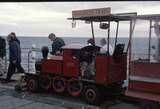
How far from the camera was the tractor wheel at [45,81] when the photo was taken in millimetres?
9316

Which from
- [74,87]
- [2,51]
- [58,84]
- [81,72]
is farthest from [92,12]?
[2,51]

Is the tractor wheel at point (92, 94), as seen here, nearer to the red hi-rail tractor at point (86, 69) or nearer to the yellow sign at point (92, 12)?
the red hi-rail tractor at point (86, 69)

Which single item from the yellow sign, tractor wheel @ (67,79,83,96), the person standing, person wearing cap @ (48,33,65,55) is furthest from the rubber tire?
the person standing

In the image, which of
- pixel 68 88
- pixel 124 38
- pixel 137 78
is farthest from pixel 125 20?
pixel 68 88

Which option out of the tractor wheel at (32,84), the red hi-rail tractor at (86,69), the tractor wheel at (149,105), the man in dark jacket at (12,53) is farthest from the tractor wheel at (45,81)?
the tractor wheel at (149,105)

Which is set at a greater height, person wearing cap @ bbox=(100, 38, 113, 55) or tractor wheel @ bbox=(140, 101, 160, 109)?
person wearing cap @ bbox=(100, 38, 113, 55)


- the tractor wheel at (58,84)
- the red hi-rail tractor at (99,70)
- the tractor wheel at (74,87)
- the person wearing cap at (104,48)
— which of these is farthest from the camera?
the tractor wheel at (58,84)

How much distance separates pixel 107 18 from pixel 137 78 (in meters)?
1.60

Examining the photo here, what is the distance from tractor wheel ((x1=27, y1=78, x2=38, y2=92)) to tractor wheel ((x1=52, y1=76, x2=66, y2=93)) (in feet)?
1.83

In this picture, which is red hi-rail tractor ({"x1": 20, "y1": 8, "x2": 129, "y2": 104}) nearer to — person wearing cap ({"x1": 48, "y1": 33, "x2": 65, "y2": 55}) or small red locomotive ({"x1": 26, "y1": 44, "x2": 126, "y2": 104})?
small red locomotive ({"x1": 26, "y1": 44, "x2": 126, "y2": 104})

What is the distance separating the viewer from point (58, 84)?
358 inches

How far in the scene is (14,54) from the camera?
10734 mm

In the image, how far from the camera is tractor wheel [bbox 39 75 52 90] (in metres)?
9.32

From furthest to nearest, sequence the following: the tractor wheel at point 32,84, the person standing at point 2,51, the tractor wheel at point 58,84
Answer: the person standing at point 2,51 → the tractor wheel at point 32,84 → the tractor wheel at point 58,84
